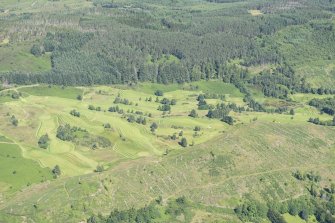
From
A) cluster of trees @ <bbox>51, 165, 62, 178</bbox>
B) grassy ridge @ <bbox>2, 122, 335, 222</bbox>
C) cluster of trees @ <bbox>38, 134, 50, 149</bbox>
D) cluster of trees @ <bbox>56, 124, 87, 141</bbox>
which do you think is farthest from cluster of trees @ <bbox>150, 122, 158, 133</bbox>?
cluster of trees @ <bbox>51, 165, 62, 178</bbox>

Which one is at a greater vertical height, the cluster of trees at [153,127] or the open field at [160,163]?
the open field at [160,163]

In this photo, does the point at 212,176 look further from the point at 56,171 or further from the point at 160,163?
the point at 56,171

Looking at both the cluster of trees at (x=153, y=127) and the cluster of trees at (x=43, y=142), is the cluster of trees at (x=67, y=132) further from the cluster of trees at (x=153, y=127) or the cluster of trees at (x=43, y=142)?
the cluster of trees at (x=153, y=127)

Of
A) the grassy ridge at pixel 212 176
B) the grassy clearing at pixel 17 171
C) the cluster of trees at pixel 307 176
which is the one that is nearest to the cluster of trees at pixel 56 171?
the grassy clearing at pixel 17 171

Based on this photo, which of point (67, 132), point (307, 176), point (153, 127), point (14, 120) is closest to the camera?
point (307, 176)

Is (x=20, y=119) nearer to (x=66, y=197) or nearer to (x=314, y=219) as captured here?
(x=66, y=197)

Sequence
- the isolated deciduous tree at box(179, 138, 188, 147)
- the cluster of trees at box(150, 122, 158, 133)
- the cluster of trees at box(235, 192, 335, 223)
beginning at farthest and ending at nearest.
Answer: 1. the cluster of trees at box(150, 122, 158, 133)
2. the isolated deciduous tree at box(179, 138, 188, 147)
3. the cluster of trees at box(235, 192, 335, 223)

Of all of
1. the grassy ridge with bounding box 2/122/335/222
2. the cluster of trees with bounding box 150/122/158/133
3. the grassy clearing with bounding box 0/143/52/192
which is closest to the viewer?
the grassy ridge with bounding box 2/122/335/222

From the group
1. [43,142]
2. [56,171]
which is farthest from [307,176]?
[43,142]

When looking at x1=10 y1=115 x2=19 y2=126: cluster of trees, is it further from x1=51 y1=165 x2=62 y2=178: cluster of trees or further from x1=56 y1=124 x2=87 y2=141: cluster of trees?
x1=51 y1=165 x2=62 y2=178: cluster of trees

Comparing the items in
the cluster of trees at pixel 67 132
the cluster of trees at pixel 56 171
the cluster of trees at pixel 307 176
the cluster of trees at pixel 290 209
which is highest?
the cluster of trees at pixel 56 171

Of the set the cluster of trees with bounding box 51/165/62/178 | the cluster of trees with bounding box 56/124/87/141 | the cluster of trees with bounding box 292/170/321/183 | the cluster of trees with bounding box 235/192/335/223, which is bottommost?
the cluster of trees with bounding box 235/192/335/223
